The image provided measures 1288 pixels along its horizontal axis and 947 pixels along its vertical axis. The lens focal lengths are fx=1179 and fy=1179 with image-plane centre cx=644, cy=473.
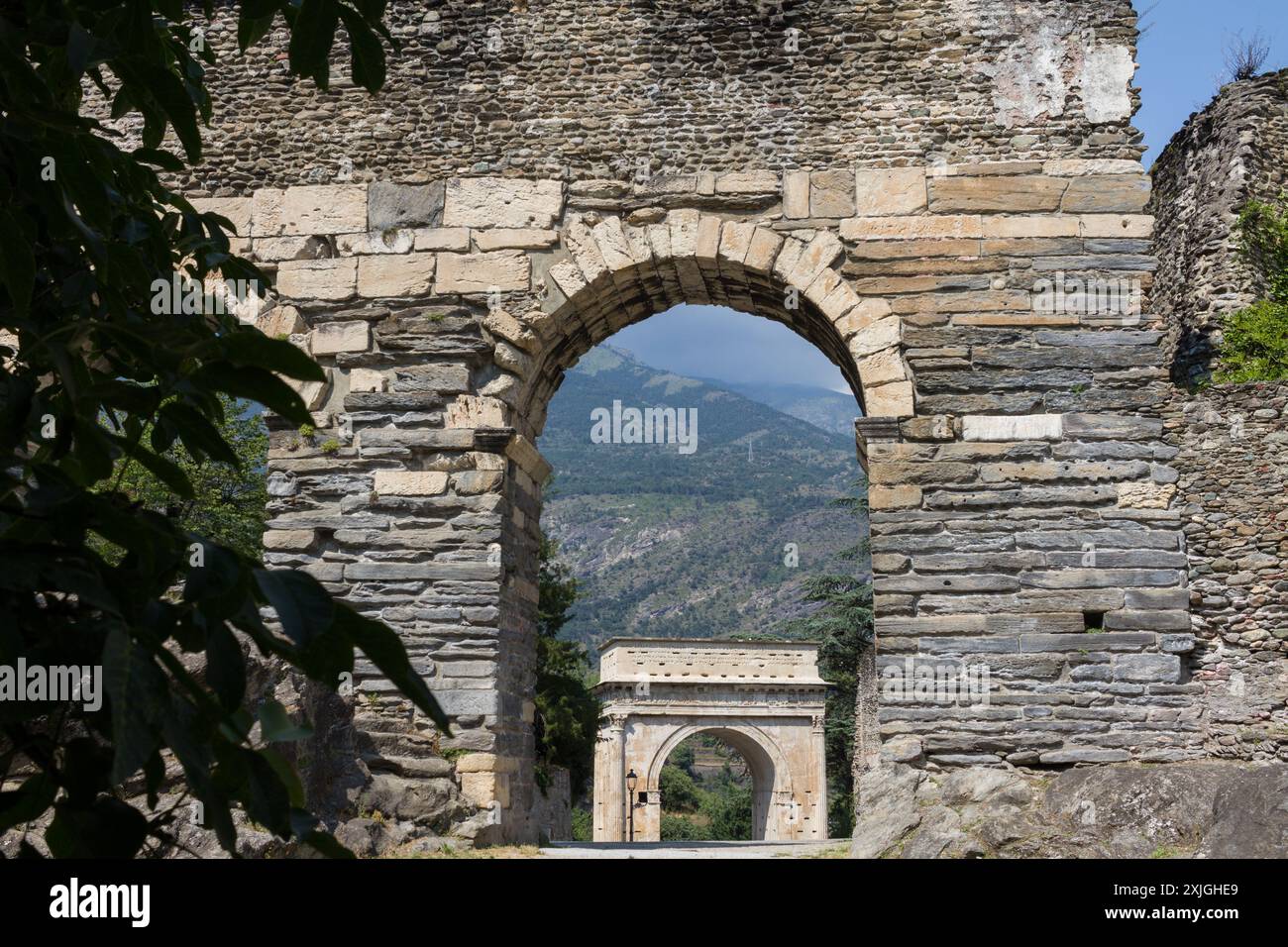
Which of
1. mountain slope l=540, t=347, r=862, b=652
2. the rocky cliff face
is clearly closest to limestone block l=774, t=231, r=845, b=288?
the rocky cliff face

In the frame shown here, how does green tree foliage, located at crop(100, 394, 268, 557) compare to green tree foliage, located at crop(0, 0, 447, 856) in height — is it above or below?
above

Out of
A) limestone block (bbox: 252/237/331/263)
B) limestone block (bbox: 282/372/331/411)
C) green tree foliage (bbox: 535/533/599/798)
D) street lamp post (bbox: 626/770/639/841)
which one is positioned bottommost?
street lamp post (bbox: 626/770/639/841)

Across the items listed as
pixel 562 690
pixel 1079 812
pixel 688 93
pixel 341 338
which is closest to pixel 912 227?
pixel 688 93

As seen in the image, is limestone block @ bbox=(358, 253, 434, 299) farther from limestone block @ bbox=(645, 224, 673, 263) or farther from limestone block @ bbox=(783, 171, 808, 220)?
limestone block @ bbox=(783, 171, 808, 220)

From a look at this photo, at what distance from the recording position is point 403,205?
877 cm

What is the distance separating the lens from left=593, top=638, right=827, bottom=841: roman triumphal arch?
2752 cm

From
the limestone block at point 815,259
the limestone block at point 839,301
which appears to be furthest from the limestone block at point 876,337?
the limestone block at point 815,259

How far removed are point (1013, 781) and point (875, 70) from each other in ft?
16.7

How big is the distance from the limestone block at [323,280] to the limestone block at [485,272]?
66cm

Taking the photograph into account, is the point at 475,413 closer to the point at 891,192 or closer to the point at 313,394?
the point at 313,394

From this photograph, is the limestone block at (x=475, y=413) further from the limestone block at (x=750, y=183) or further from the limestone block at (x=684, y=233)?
the limestone block at (x=750, y=183)

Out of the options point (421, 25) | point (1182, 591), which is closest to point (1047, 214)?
point (1182, 591)

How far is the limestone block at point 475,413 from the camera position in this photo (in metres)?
8.44

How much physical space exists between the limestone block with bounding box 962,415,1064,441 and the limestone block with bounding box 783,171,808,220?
6.19 feet
